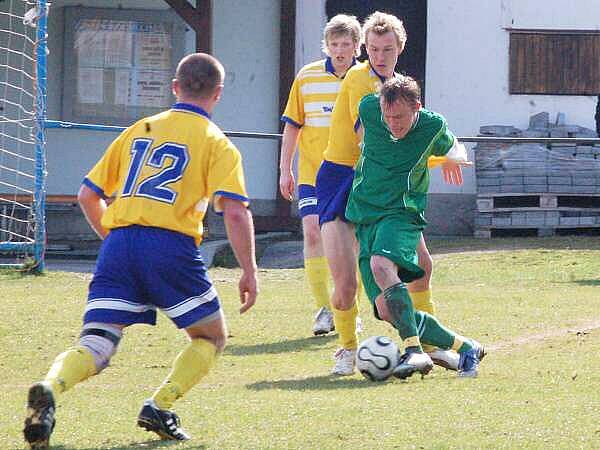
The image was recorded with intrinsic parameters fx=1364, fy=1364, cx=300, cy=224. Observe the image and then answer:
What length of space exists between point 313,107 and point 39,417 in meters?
4.55

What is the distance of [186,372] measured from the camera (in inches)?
215

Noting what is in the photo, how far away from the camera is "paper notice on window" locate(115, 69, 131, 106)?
1834 cm

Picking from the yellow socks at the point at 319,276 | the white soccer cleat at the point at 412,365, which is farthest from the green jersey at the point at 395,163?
the yellow socks at the point at 319,276

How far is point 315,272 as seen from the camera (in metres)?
9.39

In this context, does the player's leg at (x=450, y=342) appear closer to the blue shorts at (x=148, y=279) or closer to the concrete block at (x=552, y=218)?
the blue shorts at (x=148, y=279)

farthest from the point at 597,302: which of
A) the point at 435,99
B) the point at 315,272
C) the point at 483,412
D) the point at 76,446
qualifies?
the point at 435,99

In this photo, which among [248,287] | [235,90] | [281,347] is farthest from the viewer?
[235,90]

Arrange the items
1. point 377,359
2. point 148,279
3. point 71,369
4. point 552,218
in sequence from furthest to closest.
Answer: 1. point 552,218
2. point 377,359
3. point 148,279
4. point 71,369

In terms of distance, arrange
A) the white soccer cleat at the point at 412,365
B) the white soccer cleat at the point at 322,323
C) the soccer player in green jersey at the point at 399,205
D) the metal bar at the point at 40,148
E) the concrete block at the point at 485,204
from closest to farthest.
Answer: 1. the white soccer cleat at the point at 412,365
2. the soccer player in green jersey at the point at 399,205
3. the white soccer cleat at the point at 322,323
4. the metal bar at the point at 40,148
5. the concrete block at the point at 485,204

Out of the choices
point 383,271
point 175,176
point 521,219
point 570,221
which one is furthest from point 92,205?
point 570,221

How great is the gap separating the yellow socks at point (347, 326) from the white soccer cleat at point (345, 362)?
0.13 feet

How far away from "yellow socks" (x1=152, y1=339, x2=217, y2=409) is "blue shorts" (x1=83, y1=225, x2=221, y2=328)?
0.40 feet

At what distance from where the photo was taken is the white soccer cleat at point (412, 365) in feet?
22.0

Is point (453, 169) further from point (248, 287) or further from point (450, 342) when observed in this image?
point (248, 287)
